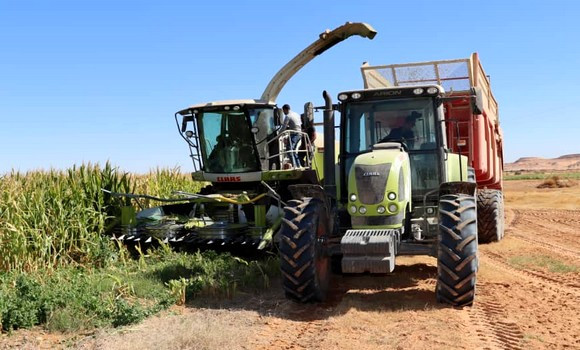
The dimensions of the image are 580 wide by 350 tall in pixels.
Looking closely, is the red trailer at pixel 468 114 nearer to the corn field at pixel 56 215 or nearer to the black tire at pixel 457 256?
the black tire at pixel 457 256

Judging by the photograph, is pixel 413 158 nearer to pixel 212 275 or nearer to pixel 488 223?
pixel 212 275

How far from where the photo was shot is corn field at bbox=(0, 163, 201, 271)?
373 inches

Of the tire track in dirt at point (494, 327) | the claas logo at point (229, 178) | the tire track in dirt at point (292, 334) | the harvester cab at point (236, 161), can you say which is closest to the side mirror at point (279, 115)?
the harvester cab at point (236, 161)

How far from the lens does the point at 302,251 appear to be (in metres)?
6.74

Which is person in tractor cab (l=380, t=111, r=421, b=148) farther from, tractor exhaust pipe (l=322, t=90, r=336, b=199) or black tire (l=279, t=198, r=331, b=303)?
black tire (l=279, t=198, r=331, b=303)

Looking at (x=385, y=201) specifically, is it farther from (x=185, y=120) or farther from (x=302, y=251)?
(x=185, y=120)

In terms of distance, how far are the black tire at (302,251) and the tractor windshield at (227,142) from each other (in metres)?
5.15

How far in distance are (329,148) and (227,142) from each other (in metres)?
5.05

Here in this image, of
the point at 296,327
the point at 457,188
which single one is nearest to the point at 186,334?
the point at 296,327

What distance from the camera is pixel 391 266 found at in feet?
21.1

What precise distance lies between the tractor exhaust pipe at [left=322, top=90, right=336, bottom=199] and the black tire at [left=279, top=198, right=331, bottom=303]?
637 mm

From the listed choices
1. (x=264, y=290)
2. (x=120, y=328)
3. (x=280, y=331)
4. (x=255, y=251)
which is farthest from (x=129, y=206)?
(x=280, y=331)

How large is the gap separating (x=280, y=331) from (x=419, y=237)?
7.57 ft

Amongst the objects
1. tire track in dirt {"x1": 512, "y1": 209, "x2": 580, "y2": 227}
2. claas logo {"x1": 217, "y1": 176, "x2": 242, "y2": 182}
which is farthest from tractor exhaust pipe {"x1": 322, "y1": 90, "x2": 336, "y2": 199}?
tire track in dirt {"x1": 512, "y1": 209, "x2": 580, "y2": 227}
